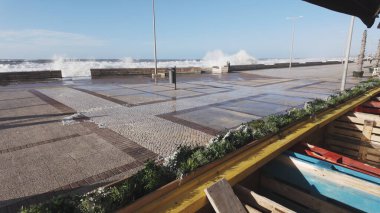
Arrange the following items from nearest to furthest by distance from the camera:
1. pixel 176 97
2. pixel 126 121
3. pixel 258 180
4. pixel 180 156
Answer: pixel 180 156 → pixel 258 180 → pixel 126 121 → pixel 176 97

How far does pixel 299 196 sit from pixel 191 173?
76.2 inches

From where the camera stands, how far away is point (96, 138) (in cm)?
631

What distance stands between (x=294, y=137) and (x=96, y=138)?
4.80 m

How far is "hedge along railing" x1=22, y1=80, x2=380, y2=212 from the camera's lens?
237 centimetres

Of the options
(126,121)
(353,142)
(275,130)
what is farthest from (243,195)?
(353,142)

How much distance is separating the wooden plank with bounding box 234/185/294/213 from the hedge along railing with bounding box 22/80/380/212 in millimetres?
Result: 197

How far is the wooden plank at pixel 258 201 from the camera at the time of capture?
9.73ft

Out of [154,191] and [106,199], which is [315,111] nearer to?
[154,191]

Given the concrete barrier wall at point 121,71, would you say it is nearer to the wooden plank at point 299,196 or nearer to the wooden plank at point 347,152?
the wooden plank at point 347,152

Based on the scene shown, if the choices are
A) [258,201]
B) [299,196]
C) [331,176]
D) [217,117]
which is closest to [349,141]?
[217,117]

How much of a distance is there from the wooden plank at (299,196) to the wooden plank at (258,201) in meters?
1.01

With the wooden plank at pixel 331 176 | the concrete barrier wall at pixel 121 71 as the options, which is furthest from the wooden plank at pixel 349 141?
the concrete barrier wall at pixel 121 71

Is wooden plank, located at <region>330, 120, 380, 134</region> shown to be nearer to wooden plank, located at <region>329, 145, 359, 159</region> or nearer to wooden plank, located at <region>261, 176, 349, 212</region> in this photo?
wooden plank, located at <region>329, 145, 359, 159</region>

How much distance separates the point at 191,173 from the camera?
3104 mm
